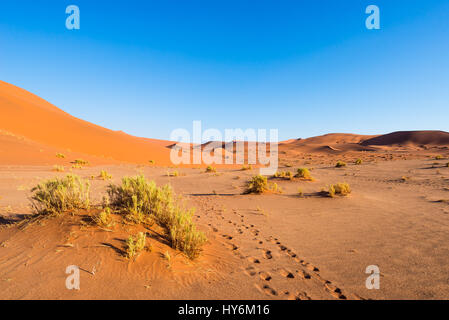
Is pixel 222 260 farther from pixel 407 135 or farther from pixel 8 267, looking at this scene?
pixel 407 135

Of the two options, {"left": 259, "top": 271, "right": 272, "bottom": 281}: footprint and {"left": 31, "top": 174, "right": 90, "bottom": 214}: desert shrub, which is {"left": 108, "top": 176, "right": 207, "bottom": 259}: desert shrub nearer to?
{"left": 31, "top": 174, "right": 90, "bottom": 214}: desert shrub

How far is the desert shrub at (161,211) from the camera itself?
11.2ft

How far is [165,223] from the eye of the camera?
4.06m

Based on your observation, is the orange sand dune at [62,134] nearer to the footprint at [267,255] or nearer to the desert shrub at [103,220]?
the desert shrub at [103,220]

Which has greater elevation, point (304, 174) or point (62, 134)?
point (62, 134)

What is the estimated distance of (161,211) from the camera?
13.6ft

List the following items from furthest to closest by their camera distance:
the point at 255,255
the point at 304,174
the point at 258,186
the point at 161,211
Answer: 1. the point at 304,174
2. the point at 258,186
3. the point at 161,211
4. the point at 255,255

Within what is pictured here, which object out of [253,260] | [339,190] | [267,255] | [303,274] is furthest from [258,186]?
[303,274]

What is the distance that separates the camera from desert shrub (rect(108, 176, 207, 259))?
11.2ft

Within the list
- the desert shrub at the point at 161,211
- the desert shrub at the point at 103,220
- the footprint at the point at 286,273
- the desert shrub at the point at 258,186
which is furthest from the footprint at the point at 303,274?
the desert shrub at the point at 258,186

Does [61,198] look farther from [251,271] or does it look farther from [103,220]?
[251,271]

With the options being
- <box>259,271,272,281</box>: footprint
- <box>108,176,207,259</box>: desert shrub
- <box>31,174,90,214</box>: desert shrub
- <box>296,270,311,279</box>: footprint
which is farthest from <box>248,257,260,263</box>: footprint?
<box>31,174,90,214</box>: desert shrub
